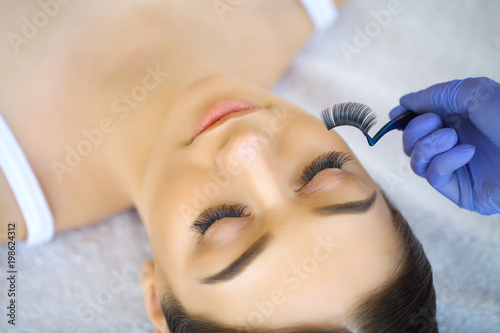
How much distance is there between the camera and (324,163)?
2.39 feet

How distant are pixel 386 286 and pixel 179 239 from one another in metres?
0.35

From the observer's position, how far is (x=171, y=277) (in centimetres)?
76

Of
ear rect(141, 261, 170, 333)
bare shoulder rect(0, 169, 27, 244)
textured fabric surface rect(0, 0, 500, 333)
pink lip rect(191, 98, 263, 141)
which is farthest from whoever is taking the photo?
textured fabric surface rect(0, 0, 500, 333)

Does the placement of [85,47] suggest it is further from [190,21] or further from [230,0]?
[230,0]

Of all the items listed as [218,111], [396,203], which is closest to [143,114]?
[218,111]
